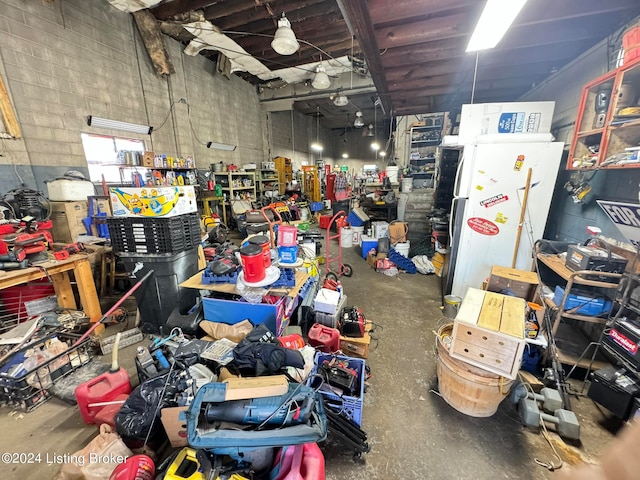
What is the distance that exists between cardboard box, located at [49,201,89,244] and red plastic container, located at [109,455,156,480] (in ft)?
12.8

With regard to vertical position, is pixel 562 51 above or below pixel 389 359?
above

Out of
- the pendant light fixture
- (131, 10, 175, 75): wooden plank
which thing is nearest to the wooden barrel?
(131, 10, 175, 75): wooden plank

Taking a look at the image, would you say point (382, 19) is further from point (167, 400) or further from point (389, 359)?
point (167, 400)

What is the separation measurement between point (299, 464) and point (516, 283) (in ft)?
8.46

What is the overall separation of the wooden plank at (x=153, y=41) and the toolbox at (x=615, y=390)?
26.9ft

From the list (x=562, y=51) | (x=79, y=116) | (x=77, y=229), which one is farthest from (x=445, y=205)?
(x=79, y=116)

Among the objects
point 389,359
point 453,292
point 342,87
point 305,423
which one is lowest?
point 389,359

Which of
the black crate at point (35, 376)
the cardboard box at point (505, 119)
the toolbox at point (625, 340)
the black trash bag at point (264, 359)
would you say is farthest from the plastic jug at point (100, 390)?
the cardboard box at point (505, 119)

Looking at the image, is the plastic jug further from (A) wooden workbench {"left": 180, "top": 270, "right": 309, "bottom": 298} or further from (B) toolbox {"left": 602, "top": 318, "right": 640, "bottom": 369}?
(B) toolbox {"left": 602, "top": 318, "right": 640, "bottom": 369}

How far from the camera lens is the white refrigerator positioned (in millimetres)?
2797

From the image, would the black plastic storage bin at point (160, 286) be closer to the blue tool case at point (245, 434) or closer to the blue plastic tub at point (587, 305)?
the blue tool case at point (245, 434)

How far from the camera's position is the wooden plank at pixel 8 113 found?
332 centimetres

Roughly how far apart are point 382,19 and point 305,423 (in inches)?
124

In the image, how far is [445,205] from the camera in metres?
5.03
